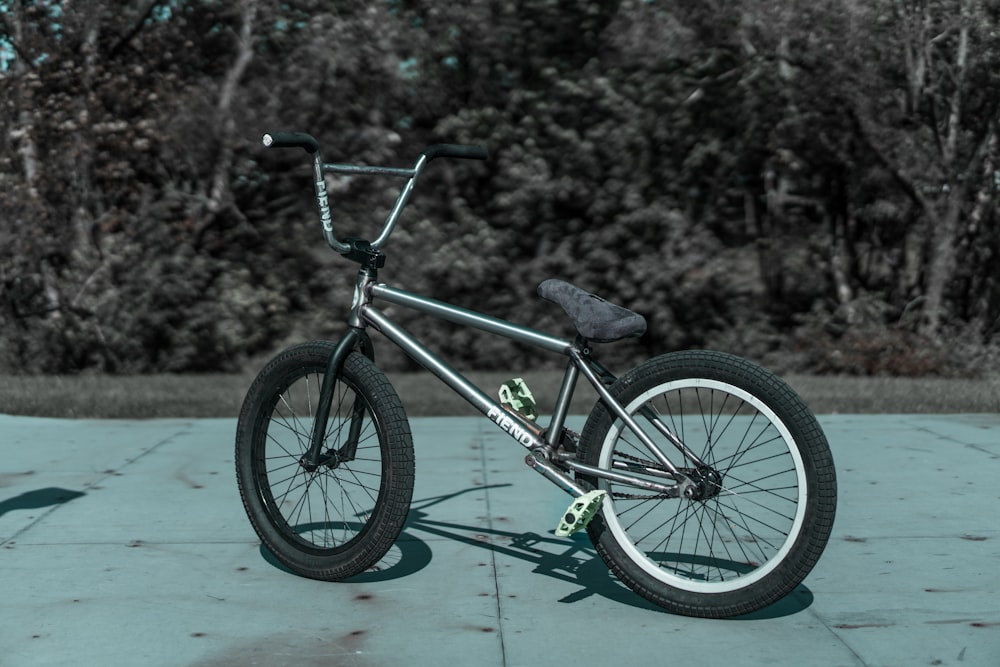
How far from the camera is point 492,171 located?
519 inches

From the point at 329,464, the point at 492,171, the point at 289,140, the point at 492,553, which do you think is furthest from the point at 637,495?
the point at 492,171

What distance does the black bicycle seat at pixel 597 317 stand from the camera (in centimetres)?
382

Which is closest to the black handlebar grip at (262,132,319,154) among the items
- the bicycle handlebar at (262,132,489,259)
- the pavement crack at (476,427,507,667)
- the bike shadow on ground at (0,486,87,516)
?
the bicycle handlebar at (262,132,489,259)

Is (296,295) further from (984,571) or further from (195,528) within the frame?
(984,571)

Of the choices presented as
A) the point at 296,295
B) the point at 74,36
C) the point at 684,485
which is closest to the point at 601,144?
the point at 296,295

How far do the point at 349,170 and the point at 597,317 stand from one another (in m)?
1.00

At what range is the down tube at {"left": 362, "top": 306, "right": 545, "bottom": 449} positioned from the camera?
408 centimetres

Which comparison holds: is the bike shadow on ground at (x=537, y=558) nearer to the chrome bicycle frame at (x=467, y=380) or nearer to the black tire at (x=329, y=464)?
the black tire at (x=329, y=464)

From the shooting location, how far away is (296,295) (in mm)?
13508

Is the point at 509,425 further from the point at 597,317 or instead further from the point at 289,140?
the point at 289,140

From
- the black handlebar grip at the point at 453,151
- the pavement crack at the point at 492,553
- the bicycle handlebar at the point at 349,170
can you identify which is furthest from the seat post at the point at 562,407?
the black handlebar grip at the point at 453,151

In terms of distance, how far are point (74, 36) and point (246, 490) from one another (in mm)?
9737

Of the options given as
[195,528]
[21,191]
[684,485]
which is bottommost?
[195,528]

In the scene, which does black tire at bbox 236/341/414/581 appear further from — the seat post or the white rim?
the white rim
